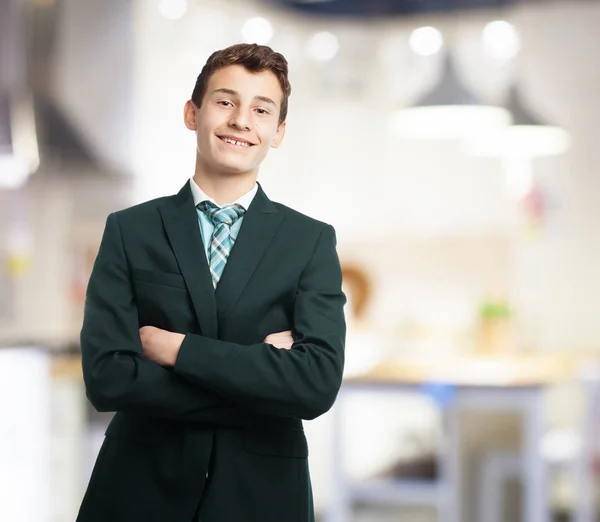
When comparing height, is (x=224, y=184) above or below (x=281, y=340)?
above

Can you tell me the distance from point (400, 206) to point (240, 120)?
527 centimetres

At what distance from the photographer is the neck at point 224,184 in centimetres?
90

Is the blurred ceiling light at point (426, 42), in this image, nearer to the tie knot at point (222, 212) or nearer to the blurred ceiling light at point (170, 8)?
the blurred ceiling light at point (170, 8)

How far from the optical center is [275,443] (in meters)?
0.91

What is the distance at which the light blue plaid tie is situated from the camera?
0.91m

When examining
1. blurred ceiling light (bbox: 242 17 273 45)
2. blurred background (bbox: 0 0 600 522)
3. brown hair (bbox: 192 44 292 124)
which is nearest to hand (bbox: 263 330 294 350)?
brown hair (bbox: 192 44 292 124)

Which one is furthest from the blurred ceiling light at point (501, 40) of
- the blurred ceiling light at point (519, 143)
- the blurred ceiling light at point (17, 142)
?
the blurred ceiling light at point (17, 142)

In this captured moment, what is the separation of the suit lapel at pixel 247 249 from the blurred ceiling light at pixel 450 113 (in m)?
3.34

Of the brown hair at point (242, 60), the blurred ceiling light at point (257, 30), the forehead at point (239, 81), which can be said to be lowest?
the forehead at point (239, 81)

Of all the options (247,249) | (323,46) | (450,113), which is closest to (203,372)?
(247,249)

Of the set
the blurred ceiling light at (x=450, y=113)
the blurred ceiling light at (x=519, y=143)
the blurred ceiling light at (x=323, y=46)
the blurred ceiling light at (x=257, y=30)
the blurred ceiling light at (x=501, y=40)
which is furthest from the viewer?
the blurred ceiling light at (x=323, y=46)

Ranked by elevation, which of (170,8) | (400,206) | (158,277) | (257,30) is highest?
(170,8)

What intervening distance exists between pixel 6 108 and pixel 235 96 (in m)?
3.99

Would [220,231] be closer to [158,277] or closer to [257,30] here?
[158,277]
